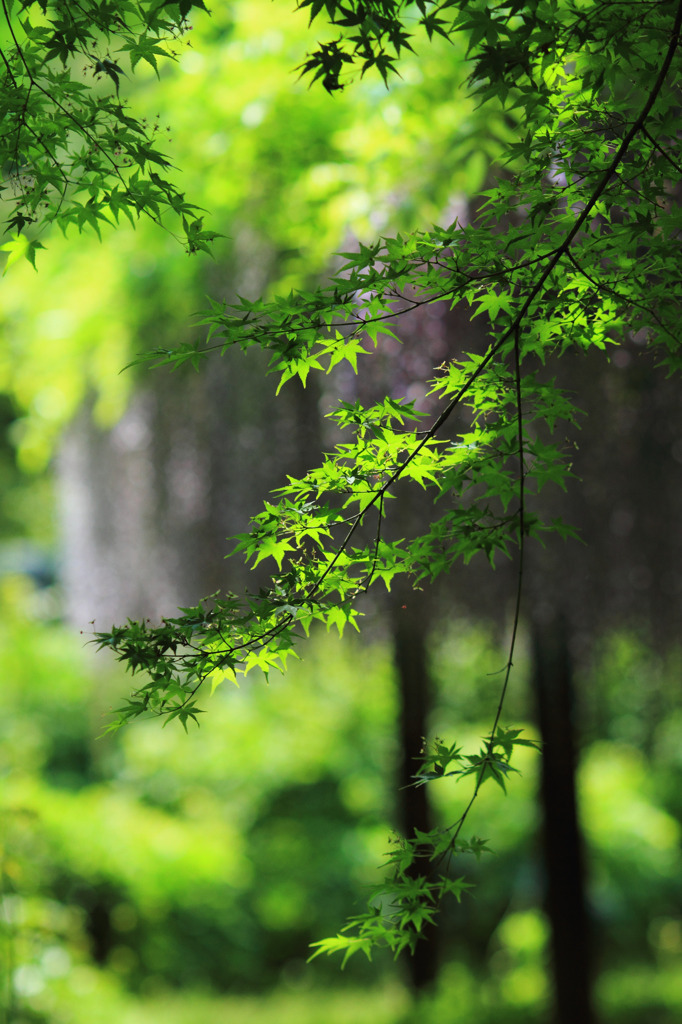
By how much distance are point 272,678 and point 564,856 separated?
2307 millimetres

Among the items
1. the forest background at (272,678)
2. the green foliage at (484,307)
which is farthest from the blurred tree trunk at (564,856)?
the green foliage at (484,307)

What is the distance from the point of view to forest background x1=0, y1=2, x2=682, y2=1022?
2764 millimetres

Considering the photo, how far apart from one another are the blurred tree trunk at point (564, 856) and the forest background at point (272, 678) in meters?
0.26

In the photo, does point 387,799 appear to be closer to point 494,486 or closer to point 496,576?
point 496,576

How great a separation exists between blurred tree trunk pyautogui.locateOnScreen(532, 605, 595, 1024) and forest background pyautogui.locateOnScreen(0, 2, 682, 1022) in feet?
0.85

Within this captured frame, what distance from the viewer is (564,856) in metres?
3.63

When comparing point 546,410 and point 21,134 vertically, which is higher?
point 21,134

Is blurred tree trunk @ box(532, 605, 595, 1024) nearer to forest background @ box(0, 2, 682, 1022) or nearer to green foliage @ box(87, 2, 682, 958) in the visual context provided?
forest background @ box(0, 2, 682, 1022)

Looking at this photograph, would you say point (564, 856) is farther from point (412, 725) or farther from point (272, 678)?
point (272, 678)

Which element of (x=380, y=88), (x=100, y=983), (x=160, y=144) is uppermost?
(x=160, y=144)

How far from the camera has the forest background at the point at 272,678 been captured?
109 inches

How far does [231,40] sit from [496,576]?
2.04m

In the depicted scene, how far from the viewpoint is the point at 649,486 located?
111 inches

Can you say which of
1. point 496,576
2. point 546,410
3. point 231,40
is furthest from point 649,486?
point 231,40
